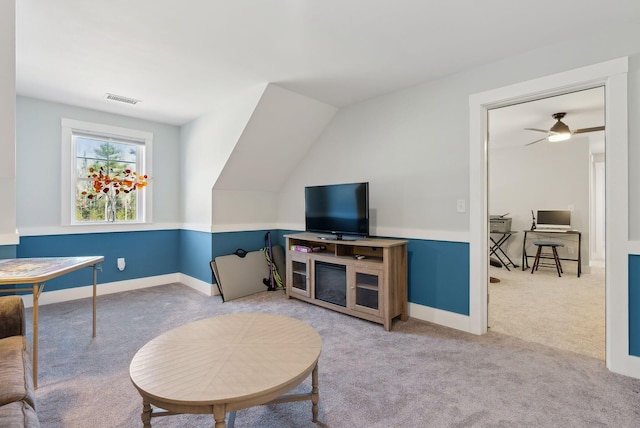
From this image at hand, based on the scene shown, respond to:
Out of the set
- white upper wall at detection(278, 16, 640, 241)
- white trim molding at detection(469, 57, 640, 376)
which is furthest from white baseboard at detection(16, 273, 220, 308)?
white trim molding at detection(469, 57, 640, 376)

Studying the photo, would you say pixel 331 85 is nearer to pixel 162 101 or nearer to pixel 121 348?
pixel 162 101

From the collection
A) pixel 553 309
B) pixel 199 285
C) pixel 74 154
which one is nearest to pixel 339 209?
pixel 199 285

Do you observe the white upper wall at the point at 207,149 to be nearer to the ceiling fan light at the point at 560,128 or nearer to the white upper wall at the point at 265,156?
the white upper wall at the point at 265,156

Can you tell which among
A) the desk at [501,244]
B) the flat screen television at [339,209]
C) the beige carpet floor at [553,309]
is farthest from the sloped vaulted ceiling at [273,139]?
the desk at [501,244]

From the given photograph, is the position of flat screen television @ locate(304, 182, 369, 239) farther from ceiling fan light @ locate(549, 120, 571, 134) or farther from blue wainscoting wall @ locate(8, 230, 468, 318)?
ceiling fan light @ locate(549, 120, 571, 134)

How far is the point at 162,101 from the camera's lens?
3.70 metres

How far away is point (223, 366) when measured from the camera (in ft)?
4.73

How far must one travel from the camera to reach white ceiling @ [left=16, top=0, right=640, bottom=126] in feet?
6.55

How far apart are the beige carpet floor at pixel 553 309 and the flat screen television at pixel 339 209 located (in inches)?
64.2

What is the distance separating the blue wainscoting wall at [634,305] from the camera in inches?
82.7

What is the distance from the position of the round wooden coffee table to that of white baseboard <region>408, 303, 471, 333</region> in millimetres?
1679

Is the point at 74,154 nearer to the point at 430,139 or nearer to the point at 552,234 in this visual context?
the point at 430,139

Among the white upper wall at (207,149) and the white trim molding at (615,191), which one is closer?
the white trim molding at (615,191)

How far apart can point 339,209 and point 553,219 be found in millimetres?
4594
